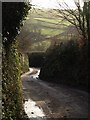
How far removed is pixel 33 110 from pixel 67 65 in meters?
13.6

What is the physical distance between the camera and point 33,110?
15.4 metres

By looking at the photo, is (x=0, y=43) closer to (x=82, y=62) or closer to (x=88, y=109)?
(x=88, y=109)

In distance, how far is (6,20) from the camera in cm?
944

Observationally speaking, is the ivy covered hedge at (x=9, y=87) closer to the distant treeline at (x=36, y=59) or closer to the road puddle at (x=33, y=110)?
the road puddle at (x=33, y=110)

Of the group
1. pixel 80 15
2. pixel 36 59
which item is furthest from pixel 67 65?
pixel 36 59

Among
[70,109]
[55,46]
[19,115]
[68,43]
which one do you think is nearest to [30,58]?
[55,46]

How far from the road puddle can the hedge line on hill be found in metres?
7.05

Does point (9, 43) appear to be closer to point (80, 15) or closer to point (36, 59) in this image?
point (80, 15)

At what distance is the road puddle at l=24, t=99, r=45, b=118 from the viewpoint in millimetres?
14120

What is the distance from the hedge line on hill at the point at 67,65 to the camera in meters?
25.0

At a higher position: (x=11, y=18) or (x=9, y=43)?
(x=11, y=18)

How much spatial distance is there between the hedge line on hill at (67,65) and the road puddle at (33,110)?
705cm

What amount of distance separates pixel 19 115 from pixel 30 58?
4754 cm

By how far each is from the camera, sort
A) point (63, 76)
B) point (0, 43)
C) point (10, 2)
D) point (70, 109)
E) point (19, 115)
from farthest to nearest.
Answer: point (63, 76)
point (70, 109)
point (19, 115)
point (10, 2)
point (0, 43)
